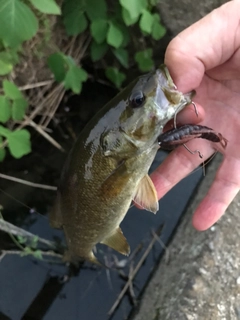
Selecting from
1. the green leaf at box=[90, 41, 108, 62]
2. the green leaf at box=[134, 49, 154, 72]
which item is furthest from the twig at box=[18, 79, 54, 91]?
the green leaf at box=[134, 49, 154, 72]

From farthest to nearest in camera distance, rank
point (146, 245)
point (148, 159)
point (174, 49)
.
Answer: point (146, 245)
point (148, 159)
point (174, 49)

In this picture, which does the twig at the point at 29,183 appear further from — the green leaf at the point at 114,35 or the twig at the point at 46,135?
the green leaf at the point at 114,35

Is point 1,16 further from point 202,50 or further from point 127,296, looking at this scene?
point 127,296

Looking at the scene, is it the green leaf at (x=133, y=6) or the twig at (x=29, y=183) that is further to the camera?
the twig at (x=29, y=183)

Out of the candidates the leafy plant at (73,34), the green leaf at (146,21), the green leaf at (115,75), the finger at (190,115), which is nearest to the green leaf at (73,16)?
the leafy plant at (73,34)

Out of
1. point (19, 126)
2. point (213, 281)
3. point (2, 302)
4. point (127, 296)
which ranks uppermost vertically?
point (19, 126)

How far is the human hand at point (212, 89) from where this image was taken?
1507 millimetres

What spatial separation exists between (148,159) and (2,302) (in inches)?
51.2

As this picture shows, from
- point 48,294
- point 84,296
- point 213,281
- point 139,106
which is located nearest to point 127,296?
point 84,296

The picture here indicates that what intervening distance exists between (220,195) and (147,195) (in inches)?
11.7

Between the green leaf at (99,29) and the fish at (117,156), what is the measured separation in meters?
1.01

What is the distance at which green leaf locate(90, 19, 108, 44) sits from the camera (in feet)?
7.97

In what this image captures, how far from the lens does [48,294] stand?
2430mm

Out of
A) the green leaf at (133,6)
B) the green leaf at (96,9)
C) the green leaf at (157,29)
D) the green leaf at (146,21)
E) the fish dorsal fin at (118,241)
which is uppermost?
the green leaf at (133,6)
